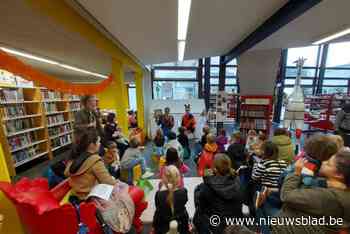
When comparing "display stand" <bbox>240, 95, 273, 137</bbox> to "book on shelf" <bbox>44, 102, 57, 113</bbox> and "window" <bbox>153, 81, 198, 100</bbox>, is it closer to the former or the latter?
"window" <bbox>153, 81, 198, 100</bbox>

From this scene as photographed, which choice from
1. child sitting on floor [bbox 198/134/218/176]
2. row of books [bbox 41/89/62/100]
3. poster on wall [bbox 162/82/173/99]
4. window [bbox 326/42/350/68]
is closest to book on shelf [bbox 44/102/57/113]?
row of books [bbox 41/89/62/100]

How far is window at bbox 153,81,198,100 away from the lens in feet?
24.8

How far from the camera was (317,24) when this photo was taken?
2719 mm

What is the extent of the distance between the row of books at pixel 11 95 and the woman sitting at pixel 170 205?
4529mm

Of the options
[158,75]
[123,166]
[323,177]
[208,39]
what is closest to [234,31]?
[208,39]

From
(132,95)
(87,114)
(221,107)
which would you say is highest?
(132,95)

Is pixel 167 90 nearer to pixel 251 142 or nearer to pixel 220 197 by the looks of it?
A: pixel 251 142

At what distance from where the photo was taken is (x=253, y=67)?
15.8 feet

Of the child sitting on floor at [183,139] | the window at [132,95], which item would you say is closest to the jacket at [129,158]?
the child sitting on floor at [183,139]

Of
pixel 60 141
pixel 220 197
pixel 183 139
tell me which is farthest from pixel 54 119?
pixel 220 197

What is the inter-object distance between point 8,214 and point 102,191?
0.75 meters

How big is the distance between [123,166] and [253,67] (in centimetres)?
442

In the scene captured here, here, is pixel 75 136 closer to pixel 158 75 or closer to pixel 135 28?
pixel 135 28

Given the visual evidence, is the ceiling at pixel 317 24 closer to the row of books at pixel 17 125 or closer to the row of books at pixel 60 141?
the row of books at pixel 17 125
